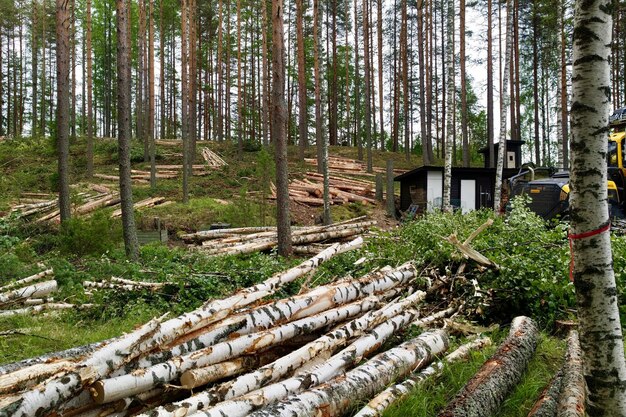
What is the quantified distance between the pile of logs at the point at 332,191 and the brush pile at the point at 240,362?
16521 millimetres

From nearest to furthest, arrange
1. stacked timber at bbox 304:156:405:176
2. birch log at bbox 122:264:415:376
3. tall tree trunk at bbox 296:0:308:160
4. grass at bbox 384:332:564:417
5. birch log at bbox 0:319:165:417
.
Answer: birch log at bbox 0:319:165:417, birch log at bbox 122:264:415:376, grass at bbox 384:332:564:417, tall tree trunk at bbox 296:0:308:160, stacked timber at bbox 304:156:405:176

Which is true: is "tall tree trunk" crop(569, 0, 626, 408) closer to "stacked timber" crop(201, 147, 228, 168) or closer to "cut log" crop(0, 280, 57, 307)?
"cut log" crop(0, 280, 57, 307)

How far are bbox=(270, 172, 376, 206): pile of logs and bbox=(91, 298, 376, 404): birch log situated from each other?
1665cm

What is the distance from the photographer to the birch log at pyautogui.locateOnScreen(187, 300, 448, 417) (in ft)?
10.4

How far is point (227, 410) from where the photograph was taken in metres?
3.12

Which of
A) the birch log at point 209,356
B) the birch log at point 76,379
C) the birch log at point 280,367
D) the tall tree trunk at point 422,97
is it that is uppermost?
the tall tree trunk at point 422,97

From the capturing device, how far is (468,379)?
14.1 ft

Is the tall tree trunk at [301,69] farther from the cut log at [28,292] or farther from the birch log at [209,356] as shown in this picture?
the birch log at [209,356]

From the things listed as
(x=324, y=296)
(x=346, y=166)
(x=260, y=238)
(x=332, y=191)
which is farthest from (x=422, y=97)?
(x=324, y=296)

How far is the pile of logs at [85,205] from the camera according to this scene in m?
17.5

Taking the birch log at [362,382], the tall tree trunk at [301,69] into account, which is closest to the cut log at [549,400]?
the birch log at [362,382]

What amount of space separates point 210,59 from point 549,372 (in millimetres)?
36771

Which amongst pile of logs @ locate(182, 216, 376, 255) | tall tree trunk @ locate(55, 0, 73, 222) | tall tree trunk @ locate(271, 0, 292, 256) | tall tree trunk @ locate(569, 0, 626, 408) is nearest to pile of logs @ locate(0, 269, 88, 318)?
pile of logs @ locate(182, 216, 376, 255)

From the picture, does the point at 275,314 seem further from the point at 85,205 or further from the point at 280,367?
the point at 85,205
